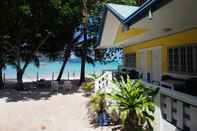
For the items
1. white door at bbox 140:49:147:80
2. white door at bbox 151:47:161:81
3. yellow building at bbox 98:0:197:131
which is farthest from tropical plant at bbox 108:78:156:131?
white door at bbox 140:49:147:80

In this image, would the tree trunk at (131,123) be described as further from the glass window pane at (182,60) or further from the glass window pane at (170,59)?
the glass window pane at (170,59)

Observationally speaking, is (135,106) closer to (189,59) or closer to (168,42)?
(189,59)

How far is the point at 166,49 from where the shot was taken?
49.6 ft

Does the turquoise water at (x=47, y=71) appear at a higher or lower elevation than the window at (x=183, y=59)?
lower

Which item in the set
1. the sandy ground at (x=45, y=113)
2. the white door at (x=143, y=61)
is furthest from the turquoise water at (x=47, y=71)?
the sandy ground at (x=45, y=113)

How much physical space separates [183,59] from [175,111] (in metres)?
7.00

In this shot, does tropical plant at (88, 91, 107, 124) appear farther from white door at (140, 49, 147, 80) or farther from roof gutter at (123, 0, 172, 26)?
white door at (140, 49, 147, 80)

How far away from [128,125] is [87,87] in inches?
509

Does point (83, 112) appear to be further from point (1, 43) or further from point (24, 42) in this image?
point (24, 42)

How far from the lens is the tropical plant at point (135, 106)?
29.3 ft

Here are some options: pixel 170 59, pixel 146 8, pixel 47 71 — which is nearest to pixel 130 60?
pixel 170 59

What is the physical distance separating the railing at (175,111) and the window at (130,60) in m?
15.1

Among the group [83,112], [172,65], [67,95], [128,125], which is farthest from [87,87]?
[128,125]

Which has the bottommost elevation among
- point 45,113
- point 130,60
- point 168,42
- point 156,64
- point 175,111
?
point 45,113
